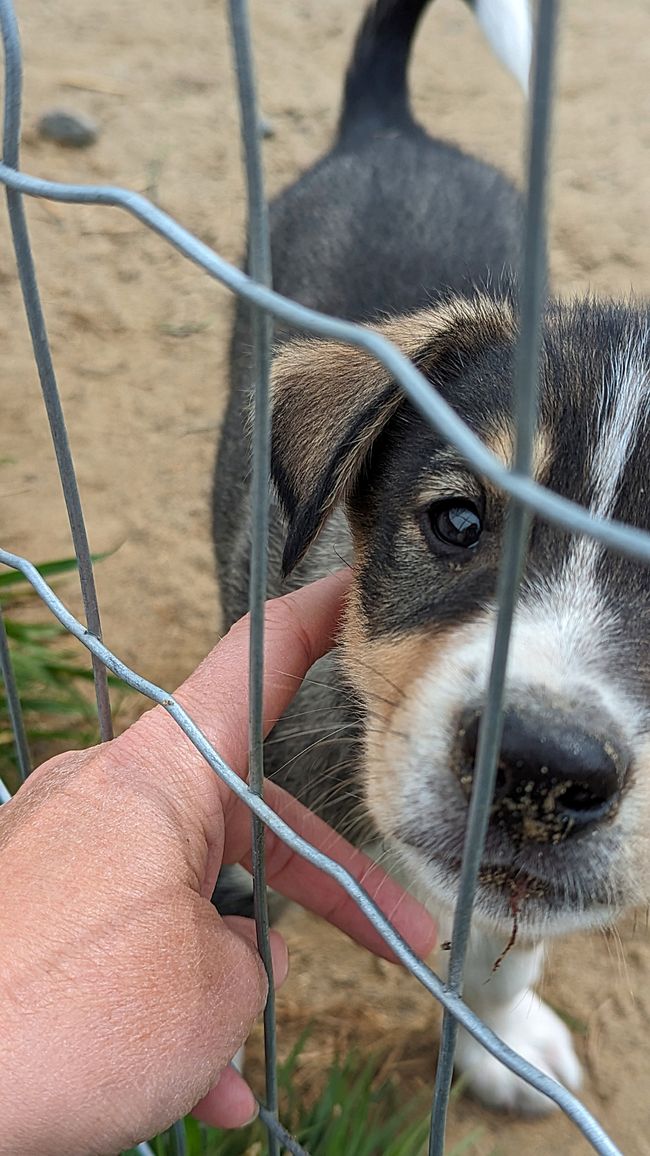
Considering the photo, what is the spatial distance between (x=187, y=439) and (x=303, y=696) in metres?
2.09

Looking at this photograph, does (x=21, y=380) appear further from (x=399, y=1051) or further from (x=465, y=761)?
(x=465, y=761)

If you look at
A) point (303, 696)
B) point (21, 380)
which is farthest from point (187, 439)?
point (303, 696)

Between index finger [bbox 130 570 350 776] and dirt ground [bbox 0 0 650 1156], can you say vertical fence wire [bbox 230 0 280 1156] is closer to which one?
index finger [bbox 130 570 350 776]

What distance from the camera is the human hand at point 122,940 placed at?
114 centimetres

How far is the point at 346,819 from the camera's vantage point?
203cm

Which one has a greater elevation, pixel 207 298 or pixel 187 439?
pixel 207 298

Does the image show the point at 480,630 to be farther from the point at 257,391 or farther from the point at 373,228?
the point at 373,228

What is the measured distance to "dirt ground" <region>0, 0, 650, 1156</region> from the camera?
8.46 feet

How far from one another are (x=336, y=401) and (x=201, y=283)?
10.0ft

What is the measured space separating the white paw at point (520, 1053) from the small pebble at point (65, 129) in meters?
4.33

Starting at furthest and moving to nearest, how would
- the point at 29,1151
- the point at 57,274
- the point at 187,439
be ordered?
1. the point at 57,274
2. the point at 187,439
3. the point at 29,1151

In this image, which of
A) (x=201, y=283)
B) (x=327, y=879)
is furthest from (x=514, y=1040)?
(x=201, y=283)

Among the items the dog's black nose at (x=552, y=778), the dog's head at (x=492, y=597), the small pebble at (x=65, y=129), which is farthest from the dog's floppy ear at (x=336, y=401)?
the small pebble at (x=65, y=129)

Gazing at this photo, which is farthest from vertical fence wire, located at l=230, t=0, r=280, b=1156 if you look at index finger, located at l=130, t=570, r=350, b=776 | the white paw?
the white paw
